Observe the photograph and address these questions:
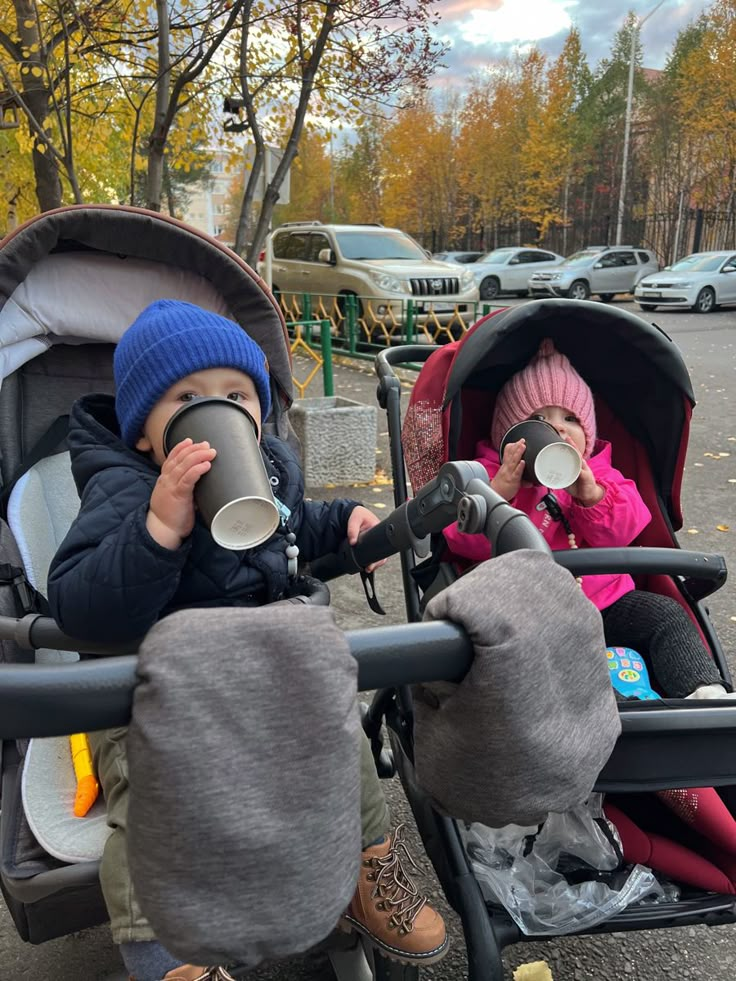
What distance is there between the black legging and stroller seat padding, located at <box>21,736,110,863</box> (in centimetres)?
137

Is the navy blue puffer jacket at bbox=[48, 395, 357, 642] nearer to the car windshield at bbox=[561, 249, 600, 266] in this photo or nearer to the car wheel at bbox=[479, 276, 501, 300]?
the car windshield at bbox=[561, 249, 600, 266]

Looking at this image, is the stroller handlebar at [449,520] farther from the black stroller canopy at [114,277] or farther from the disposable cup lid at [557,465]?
the black stroller canopy at [114,277]

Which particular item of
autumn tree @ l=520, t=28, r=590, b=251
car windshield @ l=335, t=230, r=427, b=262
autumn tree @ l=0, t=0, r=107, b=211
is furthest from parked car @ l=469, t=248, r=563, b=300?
autumn tree @ l=0, t=0, r=107, b=211

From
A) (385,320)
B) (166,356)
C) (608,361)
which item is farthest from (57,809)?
(385,320)

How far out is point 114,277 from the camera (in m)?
2.24

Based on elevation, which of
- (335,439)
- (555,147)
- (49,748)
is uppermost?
(555,147)

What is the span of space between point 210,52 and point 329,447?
255cm

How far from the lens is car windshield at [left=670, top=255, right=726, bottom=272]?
1791cm

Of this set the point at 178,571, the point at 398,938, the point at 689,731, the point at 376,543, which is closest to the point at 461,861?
the point at 398,938

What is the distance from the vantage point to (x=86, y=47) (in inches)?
187

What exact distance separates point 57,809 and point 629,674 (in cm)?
133

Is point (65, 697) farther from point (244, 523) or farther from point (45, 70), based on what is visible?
point (45, 70)

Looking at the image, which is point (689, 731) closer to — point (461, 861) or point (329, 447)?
point (461, 861)

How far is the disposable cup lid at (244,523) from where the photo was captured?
3.80 feet
